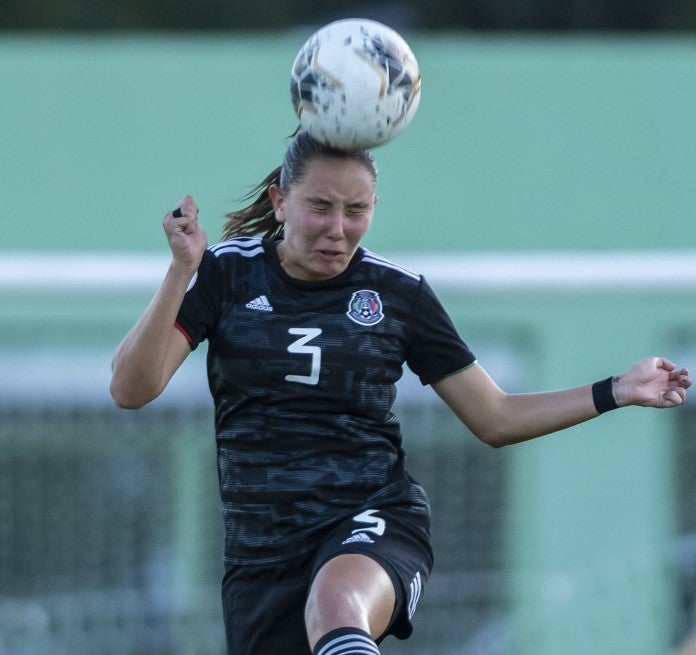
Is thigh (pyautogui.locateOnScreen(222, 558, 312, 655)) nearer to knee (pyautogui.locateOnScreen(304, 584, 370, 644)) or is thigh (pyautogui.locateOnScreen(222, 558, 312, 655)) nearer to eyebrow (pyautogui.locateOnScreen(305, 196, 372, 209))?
knee (pyautogui.locateOnScreen(304, 584, 370, 644))

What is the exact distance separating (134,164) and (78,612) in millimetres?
2810

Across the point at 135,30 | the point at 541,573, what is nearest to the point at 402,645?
the point at 541,573

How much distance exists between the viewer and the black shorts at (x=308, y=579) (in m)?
3.79

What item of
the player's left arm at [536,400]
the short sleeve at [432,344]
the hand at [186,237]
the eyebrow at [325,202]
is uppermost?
the eyebrow at [325,202]

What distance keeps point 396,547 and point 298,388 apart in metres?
0.46

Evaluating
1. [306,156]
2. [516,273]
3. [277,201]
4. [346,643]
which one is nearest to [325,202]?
[306,156]

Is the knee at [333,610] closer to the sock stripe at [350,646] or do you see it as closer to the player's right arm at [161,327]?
the sock stripe at [350,646]

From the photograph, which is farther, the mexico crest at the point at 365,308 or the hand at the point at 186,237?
the mexico crest at the point at 365,308

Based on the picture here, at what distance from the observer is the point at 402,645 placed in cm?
754

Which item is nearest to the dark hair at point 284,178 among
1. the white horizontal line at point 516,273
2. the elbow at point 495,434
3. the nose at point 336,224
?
the nose at point 336,224

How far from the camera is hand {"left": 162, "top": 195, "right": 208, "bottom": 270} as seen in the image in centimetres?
367

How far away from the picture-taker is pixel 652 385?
3928 mm

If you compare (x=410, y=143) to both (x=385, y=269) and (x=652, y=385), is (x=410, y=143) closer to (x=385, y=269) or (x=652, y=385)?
(x=385, y=269)

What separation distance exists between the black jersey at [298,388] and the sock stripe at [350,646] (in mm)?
462
